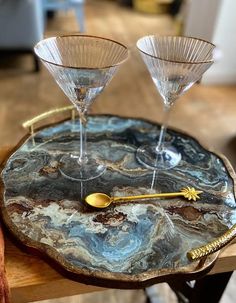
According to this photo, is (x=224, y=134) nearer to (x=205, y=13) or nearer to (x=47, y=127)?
(x=205, y=13)

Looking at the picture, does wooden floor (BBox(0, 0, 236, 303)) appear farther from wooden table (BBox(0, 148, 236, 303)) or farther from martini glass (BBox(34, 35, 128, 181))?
wooden table (BBox(0, 148, 236, 303))

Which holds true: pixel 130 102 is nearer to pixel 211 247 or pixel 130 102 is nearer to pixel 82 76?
pixel 82 76

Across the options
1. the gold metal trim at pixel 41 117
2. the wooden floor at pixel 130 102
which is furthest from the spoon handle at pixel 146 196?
the wooden floor at pixel 130 102

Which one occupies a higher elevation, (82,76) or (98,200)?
(82,76)

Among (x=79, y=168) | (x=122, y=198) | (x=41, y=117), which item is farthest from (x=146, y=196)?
(x=41, y=117)

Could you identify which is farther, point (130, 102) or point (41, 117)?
point (130, 102)

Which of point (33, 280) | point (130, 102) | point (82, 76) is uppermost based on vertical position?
point (82, 76)
